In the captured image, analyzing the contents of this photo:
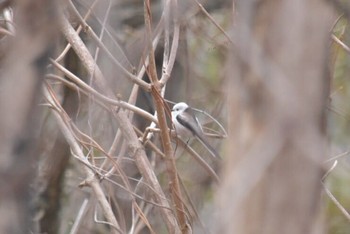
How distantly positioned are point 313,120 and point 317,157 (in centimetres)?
4

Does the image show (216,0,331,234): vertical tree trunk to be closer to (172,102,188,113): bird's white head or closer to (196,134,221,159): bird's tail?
(196,134,221,159): bird's tail

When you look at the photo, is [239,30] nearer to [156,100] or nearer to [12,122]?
[12,122]

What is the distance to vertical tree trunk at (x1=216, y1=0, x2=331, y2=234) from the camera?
96 cm

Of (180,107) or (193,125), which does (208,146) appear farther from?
(180,107)

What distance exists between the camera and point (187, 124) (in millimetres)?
4066

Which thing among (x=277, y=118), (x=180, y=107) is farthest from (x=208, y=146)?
Answer: (x=277, y=118)

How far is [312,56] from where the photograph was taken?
3.42 feet

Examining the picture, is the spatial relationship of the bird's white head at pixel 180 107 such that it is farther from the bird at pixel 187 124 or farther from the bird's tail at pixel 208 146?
the bird's tail at pixel 208 146

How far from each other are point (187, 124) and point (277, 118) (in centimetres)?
309

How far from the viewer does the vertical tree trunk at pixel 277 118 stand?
3.16 feet

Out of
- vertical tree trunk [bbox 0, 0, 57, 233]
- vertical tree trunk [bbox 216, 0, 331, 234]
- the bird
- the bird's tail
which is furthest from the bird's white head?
vertical tree trunk [bbox 0, 0, 57, 233]

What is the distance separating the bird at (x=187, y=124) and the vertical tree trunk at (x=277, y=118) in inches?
105

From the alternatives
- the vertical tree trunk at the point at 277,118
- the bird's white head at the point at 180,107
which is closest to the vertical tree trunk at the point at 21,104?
the vertical tree trunk at the point at 277,118

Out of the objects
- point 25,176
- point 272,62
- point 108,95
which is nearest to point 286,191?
point 272,62
